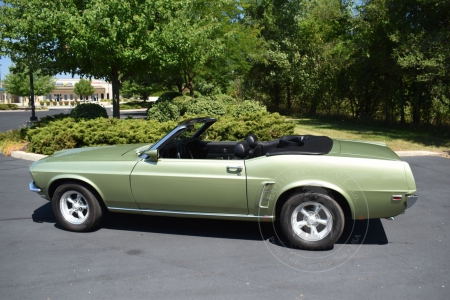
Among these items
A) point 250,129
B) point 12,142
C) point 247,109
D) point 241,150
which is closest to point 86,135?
point 12,142

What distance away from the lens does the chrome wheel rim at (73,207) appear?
5.34 m

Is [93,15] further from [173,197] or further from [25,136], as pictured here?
[173,197]

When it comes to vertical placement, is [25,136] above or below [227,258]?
above

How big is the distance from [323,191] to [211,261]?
1.41m

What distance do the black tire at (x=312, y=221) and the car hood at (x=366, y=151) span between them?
0.62 m

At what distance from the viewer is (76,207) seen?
536 centimetres

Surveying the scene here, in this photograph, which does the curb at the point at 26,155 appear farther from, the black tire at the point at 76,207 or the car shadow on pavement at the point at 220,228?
the black tire at the point at 76,207

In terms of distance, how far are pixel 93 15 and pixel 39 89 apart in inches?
2094

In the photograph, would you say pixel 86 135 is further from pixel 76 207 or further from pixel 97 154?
pixel 76 207

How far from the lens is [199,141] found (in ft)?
19.7

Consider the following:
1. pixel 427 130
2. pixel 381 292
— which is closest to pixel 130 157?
pixel 381 292

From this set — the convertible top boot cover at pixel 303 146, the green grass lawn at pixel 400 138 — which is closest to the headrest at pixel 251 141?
the convertible top boot cover at pixel 303 146

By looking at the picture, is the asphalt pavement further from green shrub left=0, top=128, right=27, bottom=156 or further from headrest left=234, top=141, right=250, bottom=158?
green shrub left=0, top=128, right=27, bottom=156

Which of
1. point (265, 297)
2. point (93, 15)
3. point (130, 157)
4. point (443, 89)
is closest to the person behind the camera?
point (265, 297)
